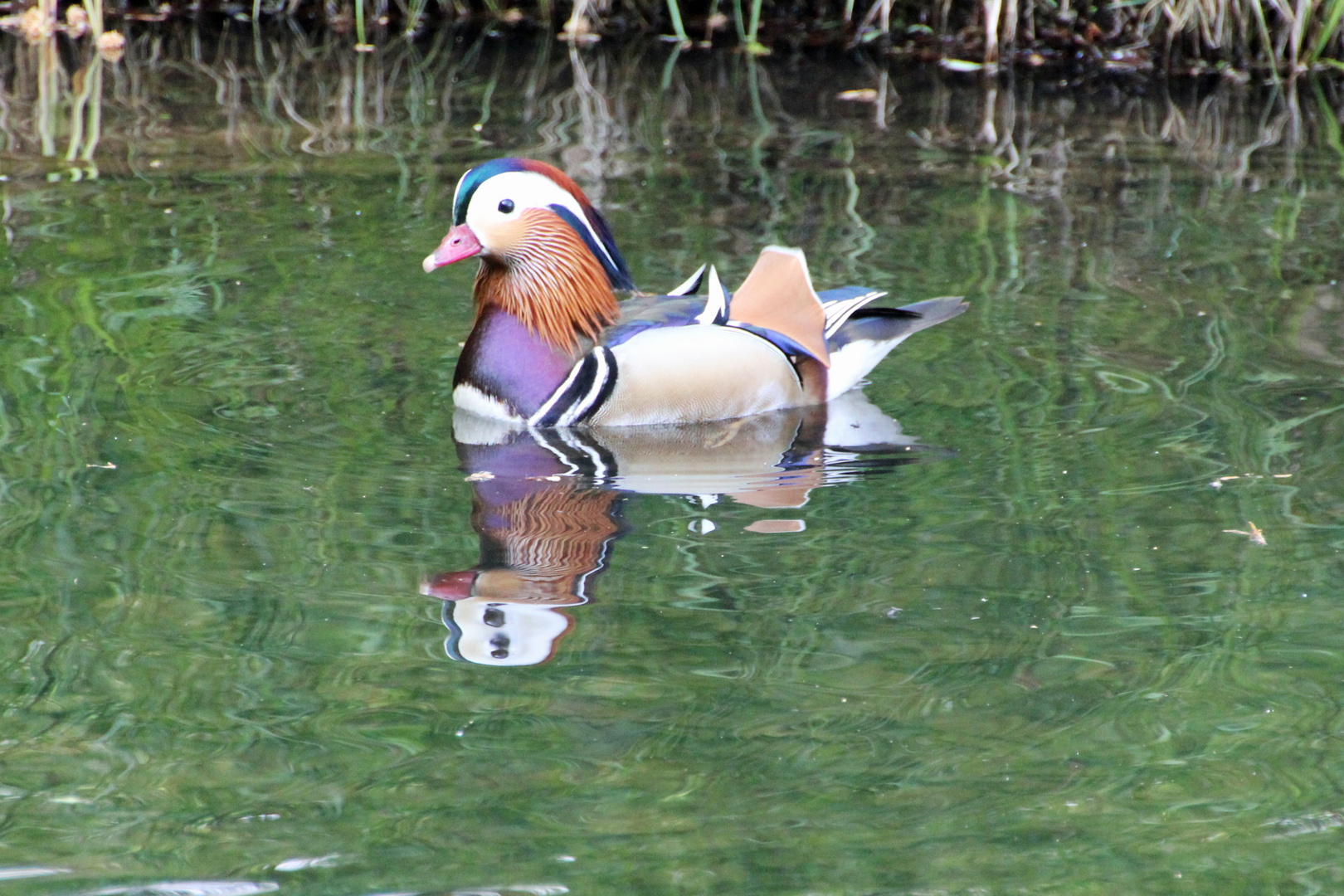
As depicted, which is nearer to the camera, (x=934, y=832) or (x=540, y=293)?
(x=934, y=832)

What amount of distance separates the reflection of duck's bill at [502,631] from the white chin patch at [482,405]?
143 cm

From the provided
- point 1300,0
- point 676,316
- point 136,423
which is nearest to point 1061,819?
point 676,316

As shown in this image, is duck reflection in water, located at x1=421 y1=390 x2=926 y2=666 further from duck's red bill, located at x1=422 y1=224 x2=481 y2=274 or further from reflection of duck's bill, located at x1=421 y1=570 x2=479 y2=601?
duck's red bill, located at x1=422 y1=224 x2=481 y2=274

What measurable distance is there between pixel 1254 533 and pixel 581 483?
1930 millimetres

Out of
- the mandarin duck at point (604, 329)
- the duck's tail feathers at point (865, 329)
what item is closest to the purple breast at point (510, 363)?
the mandarin duck at point (604, 329)

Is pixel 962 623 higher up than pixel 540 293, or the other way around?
pixel 540 293

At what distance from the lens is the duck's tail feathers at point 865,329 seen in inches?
245

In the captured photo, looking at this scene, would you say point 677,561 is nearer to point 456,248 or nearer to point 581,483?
point 581,483

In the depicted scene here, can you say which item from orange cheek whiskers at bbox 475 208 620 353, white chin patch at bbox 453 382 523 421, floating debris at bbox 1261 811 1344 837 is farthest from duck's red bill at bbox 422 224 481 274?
floating debris at bbox 1261 811 1344 837

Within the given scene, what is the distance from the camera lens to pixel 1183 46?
1180 cm

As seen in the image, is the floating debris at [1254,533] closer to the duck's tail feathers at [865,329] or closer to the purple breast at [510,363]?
the duck's tail feathers at [865,329]

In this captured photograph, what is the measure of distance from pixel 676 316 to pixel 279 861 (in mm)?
3001

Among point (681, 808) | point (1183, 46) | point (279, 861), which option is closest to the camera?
point (279, 861)

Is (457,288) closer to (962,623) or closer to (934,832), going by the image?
(962,623)
